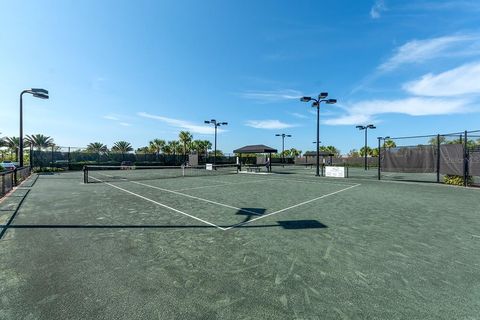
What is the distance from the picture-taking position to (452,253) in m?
4.31

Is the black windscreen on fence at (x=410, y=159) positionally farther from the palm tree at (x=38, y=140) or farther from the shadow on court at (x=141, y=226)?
the palm tree at (x=38, y=140)

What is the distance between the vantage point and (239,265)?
12.6 feet

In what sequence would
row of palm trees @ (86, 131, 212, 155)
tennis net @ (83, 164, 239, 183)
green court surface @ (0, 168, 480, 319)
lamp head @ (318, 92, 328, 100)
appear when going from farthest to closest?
row of palm trees @ (86, 131, 212, 155), lamp head @ (318, 92, 328, 100), tennis net @ (83, 164, 239, 183), green court surface @ (0, 168, 480, 319)

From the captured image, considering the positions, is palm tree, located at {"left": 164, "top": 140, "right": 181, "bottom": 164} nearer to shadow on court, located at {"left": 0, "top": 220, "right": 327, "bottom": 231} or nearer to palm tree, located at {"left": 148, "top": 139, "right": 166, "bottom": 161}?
palm tree, located at {"left": 148, "top": 139, "right": 166, "bottom": 161}

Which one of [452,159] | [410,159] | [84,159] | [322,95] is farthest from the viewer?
[84,159]

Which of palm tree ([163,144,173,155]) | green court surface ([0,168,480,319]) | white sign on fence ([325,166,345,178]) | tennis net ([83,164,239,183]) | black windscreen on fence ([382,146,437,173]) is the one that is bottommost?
green court surface ([0,168,480,319])

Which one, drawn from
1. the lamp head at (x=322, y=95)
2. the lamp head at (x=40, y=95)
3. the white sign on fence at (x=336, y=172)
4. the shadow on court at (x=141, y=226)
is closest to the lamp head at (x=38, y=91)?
the lamp head at (x=40, y=95)

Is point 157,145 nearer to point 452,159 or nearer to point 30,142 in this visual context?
point 30,142

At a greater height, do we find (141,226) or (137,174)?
(137,174)

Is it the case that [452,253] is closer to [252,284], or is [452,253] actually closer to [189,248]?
[252,284]

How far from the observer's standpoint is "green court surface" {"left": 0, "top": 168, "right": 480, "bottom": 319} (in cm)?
276

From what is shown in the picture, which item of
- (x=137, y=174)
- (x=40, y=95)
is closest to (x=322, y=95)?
(x=137, y=174)

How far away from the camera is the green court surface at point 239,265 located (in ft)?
9.05

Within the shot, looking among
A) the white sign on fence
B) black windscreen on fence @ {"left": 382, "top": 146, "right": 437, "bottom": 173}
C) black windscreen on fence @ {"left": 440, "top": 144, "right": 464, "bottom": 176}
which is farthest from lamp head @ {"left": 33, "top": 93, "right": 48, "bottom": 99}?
black windscreen on fence @ {"left": 440, "top": 144, "right": 464, "bottom": 176}
